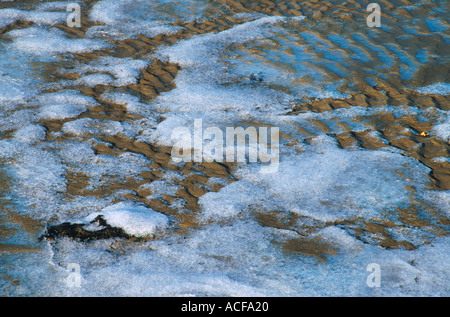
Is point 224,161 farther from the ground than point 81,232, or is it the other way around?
point 224,161

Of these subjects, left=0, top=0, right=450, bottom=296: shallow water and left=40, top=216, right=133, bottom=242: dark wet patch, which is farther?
left=40, top=216, right=133, bottom=242: dark wet patch

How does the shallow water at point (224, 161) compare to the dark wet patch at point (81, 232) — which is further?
the dark wet patch at point (81, 232)

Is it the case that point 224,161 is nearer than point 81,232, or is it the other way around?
point 81,232

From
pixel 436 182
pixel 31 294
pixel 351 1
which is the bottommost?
pixel 31 294

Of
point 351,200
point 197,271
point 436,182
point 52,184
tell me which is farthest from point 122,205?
point 436,182

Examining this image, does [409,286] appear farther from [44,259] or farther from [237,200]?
[44,259]

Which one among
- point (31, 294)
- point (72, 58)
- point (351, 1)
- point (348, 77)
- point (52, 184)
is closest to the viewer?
point (31, 294)

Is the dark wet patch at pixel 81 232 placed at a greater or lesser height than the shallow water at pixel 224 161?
lesser

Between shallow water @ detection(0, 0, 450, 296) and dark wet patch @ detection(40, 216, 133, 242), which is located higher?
shallow water @ detection(0, 0, 450, 296)
